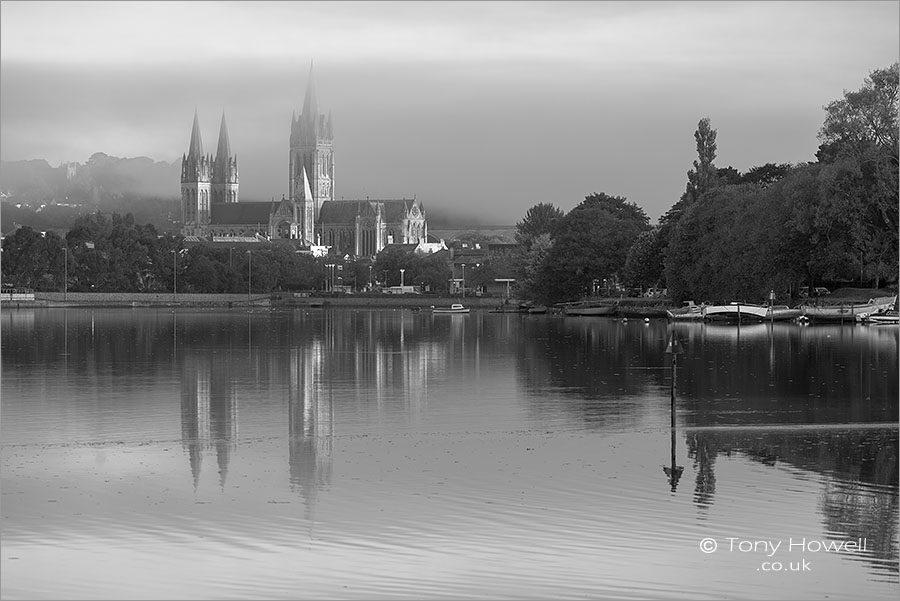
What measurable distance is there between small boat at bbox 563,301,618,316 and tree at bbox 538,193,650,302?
361 cm

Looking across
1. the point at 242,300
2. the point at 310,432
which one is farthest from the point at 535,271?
the point at 310,432

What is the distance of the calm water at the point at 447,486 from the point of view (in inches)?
609

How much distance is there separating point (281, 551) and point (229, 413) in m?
14.4

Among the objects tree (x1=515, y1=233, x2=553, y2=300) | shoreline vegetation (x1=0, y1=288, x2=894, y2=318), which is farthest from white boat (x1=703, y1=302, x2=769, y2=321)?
shoreline vegetation (x1=0, y1=288, x2=894, y2=318)

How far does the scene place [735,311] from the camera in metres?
91.6

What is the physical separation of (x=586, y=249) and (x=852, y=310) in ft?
147

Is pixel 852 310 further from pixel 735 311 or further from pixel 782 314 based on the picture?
pixel 735 311

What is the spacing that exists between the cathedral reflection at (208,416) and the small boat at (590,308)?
73590mm

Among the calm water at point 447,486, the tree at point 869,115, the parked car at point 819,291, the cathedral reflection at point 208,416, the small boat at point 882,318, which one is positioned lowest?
the calm water at point 447,486

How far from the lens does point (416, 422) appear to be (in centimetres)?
2927

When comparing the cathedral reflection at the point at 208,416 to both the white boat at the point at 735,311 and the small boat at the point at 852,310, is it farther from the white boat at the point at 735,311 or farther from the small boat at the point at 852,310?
the white boat at the point at 735,311

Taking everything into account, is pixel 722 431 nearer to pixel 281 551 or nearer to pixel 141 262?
pixel 281 551

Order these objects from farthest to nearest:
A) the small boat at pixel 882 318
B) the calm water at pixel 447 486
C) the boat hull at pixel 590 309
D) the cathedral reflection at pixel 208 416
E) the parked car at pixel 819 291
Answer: the boat hull at pixel 590 309, the parked car at pixel 819 291, the small boat at pixel 882 318, the cathedral reflection at pixel 208 416, the calm water at pixel 447 486

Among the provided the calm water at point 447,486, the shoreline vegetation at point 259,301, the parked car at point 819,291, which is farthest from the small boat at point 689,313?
the shoreline vegetation at point 259,301
